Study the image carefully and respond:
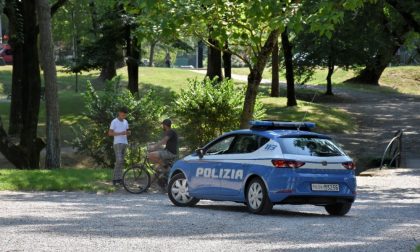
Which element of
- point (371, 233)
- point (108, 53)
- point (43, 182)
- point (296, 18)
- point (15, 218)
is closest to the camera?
point (371, 233)

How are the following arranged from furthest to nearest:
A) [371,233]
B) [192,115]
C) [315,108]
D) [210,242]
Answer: [315,108]
[192,115]
[371,233]
[210,242]

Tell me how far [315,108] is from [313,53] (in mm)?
6545

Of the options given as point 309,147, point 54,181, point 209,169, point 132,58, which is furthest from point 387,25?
point 309,147

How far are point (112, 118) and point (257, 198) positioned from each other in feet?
40.2

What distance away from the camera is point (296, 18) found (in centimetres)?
1869

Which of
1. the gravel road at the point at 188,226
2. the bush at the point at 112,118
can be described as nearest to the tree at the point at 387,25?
the bush at the point at 112,118

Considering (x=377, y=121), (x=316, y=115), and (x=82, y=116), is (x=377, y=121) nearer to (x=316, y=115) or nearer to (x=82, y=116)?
(x=316, y=115)

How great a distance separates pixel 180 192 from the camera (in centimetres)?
1691

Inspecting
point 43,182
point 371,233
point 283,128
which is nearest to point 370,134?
point 43,182

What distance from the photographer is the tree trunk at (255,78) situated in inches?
1012

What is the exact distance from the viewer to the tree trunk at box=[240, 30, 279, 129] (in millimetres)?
25703

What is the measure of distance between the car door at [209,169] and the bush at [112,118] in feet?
33.6

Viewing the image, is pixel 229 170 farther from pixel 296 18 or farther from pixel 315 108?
pixel 315 108

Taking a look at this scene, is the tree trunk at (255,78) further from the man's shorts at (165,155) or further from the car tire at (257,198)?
the car tire at (257,198)
